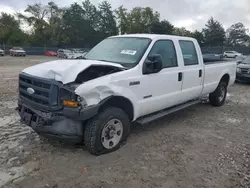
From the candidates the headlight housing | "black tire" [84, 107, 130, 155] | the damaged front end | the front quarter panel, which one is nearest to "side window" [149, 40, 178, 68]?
the front quarter panel

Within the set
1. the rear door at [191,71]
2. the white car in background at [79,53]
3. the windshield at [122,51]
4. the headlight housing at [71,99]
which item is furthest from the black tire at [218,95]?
the headlight housing at [71,99]

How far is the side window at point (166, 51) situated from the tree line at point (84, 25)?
5057 cm

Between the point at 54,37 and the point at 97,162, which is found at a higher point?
→ the point at 54,37

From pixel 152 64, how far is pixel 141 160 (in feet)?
5.30

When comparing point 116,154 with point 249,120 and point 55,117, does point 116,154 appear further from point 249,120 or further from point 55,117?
point 249,120

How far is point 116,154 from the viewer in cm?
390

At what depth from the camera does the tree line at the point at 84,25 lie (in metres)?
54.2

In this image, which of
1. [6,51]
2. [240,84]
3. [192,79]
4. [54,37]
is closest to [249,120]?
[192,79]

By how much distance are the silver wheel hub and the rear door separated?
1.96 m

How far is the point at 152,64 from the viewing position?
13.8 feet

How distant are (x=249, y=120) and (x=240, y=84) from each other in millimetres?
6874

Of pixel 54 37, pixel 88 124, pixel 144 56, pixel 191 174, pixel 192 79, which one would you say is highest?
pixel 54 37

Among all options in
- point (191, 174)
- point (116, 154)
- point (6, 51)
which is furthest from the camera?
point (6, 51)

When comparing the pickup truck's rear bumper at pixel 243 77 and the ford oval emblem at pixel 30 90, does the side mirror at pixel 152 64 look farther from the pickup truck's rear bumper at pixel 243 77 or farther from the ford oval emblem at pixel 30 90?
the pickup truck's rear bumper at pixel 243 77
